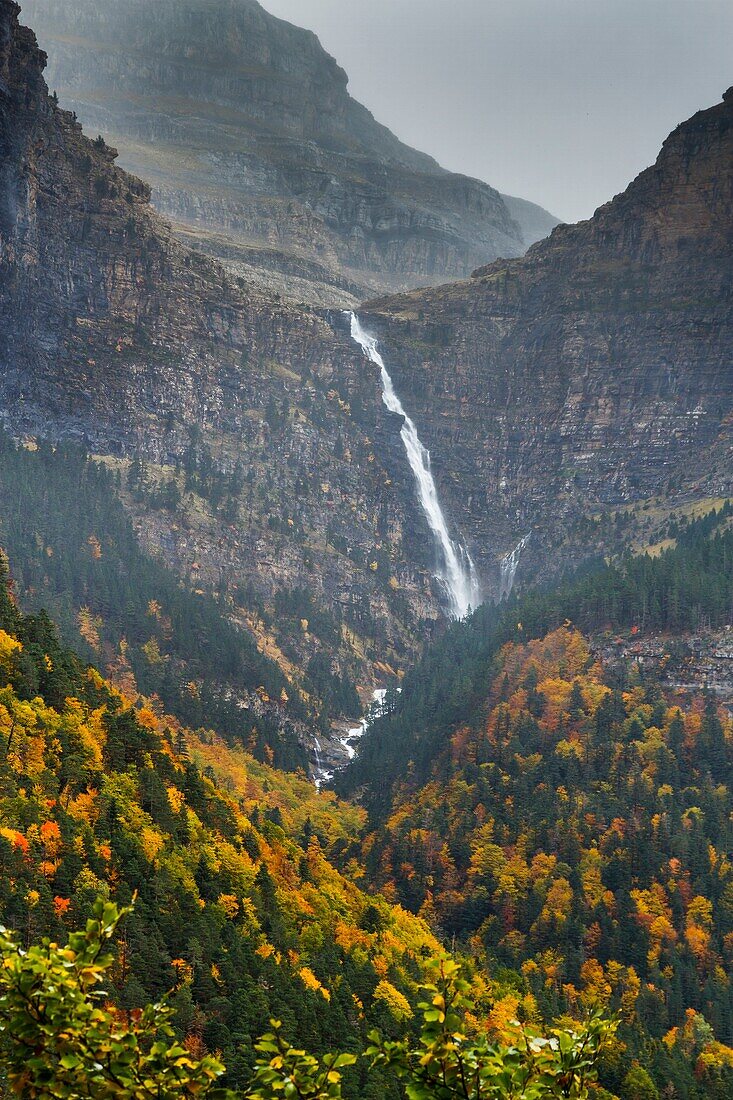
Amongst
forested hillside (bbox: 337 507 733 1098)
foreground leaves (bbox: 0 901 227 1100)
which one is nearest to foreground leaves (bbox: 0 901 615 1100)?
foreground leaves (bbox: 0 901 227 1100)

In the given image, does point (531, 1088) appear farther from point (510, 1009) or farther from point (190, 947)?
point (510, 1009)

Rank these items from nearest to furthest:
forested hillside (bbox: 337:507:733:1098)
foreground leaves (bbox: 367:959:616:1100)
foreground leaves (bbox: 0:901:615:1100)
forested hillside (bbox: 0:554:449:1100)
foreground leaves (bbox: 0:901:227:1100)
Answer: foreground leaves (bbox: 0:901:227:1100)
foreground leaves (bbox: 0:901:615:1100)
foreground leaves (bbox: 367:959:616:1100)
forested hillside (bbox: 0:554:449:1100)
forested hillside (bbox: 337:507:733:1098)

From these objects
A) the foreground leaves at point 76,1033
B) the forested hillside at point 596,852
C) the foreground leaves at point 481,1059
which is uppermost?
the foreground leaves at point 481,1059

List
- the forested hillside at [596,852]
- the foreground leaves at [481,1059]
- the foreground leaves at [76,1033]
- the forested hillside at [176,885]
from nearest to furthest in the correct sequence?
the foreground leaves at [76,1033], the foreground leaves at [481,1059], the forested hillside at [176,885], the forested hillside at [596,852]

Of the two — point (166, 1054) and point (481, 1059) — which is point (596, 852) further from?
point (166, 1054)

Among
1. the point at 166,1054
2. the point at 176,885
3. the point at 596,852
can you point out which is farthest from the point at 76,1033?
the point at 596,852

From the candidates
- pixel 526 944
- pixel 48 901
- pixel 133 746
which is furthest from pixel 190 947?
pixel 526 944

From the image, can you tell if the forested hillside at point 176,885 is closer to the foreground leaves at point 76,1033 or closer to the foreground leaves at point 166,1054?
the foreground leaves at point 166,1054

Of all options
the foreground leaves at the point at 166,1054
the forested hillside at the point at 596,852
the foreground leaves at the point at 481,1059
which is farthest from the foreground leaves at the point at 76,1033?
the forested hillside at the point at 596,852

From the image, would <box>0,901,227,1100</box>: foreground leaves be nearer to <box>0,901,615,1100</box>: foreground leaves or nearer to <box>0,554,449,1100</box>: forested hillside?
<box>0,901,615,1100</box>: foreground leaves

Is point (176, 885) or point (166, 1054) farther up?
point (166, 1054)

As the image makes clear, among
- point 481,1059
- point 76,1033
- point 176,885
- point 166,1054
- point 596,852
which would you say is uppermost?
point 481,1059
